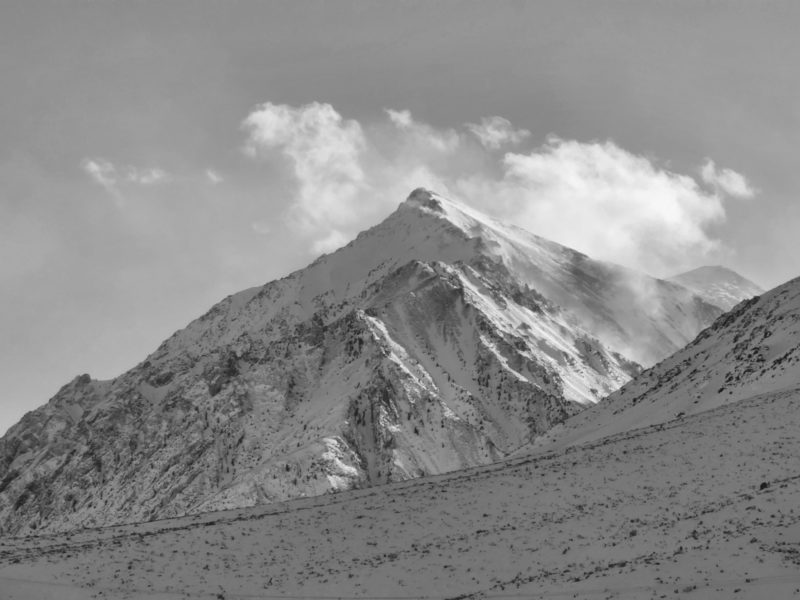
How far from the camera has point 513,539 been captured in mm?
45688

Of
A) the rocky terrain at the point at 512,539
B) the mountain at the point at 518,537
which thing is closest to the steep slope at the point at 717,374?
the mountain at the point at 518,537

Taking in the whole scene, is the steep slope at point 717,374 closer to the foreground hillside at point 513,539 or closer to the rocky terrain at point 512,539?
the rocky terrain at point 512,539

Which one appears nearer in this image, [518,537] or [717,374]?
[518,537]

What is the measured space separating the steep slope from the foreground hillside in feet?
51.3

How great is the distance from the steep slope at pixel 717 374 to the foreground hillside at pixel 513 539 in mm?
15644

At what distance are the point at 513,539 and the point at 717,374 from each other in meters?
46.8

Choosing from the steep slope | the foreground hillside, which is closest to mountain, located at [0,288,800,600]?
the foreground hillside

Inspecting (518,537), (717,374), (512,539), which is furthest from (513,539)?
(717,374)

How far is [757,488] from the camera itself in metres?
45.7

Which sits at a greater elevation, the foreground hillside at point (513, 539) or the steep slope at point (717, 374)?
the steep slope at point (717, 374)

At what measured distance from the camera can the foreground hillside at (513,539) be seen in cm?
3603

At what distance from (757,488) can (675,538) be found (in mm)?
8485

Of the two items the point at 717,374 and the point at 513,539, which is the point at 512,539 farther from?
the point at 717,374

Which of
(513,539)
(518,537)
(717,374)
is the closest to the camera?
(513,539)
